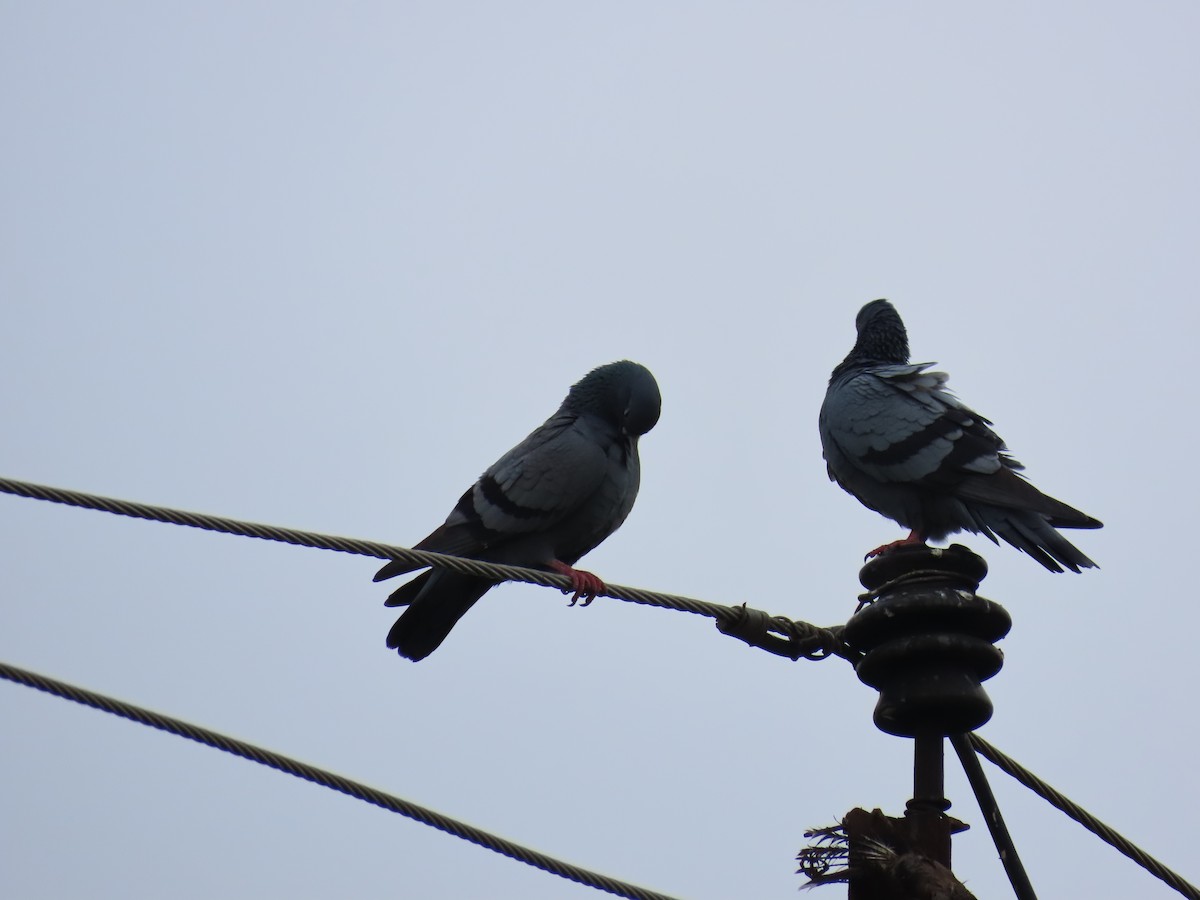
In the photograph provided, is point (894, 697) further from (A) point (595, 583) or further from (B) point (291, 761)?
(A) point (595, 583)

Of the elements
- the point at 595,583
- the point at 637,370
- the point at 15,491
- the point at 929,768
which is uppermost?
the point at 637,370

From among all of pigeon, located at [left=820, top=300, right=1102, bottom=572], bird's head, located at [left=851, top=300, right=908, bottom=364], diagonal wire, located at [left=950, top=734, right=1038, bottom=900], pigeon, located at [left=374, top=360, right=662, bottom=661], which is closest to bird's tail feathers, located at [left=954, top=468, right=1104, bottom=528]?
pigeon, located at [left=820, top=300, right=1102, bottom=572]

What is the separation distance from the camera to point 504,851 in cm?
346

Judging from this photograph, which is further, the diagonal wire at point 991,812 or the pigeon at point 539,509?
the pigeon at point 539,509

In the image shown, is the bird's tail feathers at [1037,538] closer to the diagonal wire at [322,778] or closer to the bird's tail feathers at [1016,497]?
the bird's tail feathers at [1016,497]

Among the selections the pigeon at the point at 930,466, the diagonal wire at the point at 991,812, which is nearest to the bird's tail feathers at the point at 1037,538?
the pigeon at the point at 930,466

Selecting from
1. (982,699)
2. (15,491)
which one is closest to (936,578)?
(982,699)

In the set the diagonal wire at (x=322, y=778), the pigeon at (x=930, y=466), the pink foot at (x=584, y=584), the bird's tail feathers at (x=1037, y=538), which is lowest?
the diagonal wire at (x=322, y=778)

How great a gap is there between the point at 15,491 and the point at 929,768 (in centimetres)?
233

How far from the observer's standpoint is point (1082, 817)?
376 cm

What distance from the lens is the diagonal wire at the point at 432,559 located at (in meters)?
3.46

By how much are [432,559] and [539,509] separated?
2.61 metres

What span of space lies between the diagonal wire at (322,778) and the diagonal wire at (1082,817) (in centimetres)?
98

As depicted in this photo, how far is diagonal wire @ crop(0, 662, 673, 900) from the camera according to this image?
3.17 metres
